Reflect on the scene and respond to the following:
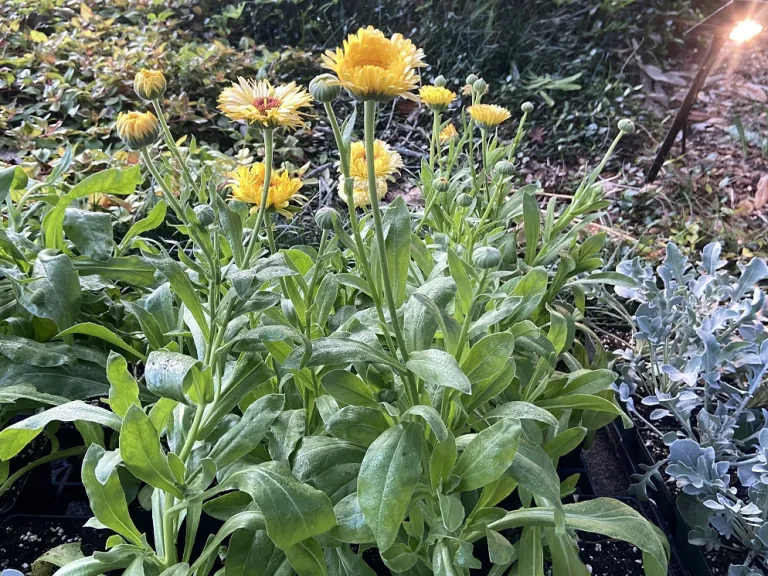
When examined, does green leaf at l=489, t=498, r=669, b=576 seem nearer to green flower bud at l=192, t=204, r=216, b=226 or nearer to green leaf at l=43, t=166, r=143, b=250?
green flower bud at l=192, t=204, r=216, b=226

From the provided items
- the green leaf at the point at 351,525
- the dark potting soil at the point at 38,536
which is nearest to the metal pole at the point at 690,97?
the green leaf at the point at 351,525

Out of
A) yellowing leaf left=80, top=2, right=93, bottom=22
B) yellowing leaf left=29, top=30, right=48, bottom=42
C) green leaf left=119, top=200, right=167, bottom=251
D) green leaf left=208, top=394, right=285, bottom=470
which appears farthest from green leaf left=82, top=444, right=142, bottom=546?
yellowing leaf left=80, top=2, right=93, bottom=22

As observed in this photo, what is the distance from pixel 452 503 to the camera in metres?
0.63

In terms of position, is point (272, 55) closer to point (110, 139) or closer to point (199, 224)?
point (110, 139)

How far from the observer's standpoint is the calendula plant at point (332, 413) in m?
0.60

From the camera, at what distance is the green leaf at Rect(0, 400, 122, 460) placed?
656 mm

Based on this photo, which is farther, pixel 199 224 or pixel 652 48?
pixel 652 48

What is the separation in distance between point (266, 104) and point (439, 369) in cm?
38

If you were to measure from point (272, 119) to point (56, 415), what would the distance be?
415 mm

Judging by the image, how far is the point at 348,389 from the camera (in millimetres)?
697

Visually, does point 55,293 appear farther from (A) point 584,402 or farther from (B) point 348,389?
(A) point 584,402

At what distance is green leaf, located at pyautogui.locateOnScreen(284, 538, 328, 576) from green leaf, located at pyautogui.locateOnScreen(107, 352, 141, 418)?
250 mm

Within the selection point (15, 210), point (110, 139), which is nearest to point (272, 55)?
point (110, 139)

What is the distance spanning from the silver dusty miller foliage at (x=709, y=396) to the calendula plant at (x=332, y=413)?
0.25 metres
